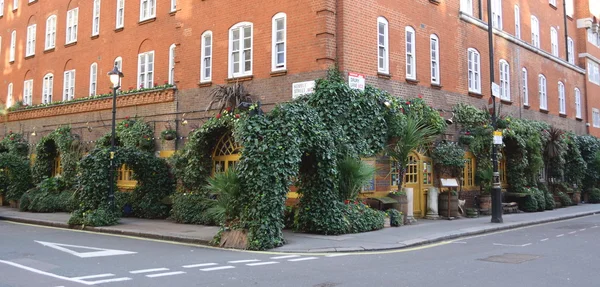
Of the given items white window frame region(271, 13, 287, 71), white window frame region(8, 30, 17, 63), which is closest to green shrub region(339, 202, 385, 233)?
white window frame region(271, 13, 287, 71)

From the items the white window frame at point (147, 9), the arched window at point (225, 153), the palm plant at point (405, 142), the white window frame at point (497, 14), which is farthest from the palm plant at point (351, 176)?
the white window frame at point (497, 14)

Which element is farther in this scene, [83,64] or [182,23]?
[83,64]

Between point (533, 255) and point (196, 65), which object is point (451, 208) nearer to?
point (533, 255)

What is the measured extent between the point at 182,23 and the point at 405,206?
1101 cm

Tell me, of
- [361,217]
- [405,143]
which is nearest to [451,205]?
[405,143]

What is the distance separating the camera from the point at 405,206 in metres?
16.2

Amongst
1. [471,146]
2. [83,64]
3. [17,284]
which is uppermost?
[83,64]

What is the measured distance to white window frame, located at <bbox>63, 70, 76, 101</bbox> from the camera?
26.1m

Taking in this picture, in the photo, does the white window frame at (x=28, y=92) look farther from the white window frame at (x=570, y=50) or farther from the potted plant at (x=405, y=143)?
the white window frame at (x=570, y=50)

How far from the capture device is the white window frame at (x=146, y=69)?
21.8 meters

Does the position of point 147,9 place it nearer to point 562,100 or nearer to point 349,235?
point 349,235

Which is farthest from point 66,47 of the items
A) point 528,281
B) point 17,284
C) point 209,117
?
point 528,281

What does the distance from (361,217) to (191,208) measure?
6081 mm

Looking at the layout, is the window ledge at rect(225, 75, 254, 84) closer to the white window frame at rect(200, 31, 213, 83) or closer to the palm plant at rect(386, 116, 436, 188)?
the white window frame at rect(200, 31, 213, 83)
